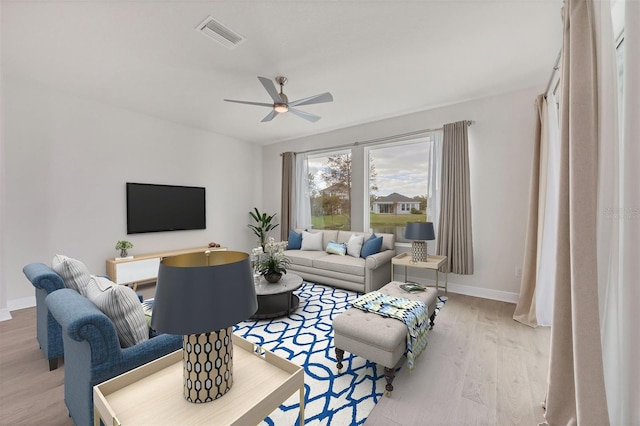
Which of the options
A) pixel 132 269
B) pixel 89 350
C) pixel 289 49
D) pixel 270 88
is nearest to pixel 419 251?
pixel 270 88

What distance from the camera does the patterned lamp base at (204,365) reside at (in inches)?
38.4

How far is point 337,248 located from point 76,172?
409 cm

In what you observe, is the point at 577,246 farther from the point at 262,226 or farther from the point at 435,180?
the point at 262,226

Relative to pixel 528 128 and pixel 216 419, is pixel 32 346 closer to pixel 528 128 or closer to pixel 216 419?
pixel 216 419

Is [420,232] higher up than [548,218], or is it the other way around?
[548,218]

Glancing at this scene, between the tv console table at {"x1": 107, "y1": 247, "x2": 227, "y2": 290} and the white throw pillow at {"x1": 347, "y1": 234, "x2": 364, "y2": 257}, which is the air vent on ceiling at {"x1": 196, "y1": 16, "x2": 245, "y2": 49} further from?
the white throw pillow at {"x1": 347, "y1": 234, "x2": 364, "y2": 257}

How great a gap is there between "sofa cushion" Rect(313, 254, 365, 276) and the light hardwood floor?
1.31 meters

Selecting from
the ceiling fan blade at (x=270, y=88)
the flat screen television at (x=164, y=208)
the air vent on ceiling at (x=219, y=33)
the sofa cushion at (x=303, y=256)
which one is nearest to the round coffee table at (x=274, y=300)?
the sofa cushion at (x=303, y=256)

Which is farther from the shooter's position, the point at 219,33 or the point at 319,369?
the point at 219,33

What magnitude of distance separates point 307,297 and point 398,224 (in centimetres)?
207

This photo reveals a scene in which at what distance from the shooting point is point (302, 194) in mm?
5684

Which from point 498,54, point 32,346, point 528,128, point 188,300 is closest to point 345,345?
point 188,300

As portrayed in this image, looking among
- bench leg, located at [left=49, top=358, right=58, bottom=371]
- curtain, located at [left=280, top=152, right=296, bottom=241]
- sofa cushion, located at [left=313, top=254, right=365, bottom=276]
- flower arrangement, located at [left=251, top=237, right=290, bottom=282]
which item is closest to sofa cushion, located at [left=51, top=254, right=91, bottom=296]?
bench leg, located at [left=49, top=358, right=58, bottom=371]

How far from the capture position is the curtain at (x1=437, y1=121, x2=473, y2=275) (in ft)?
12.2
